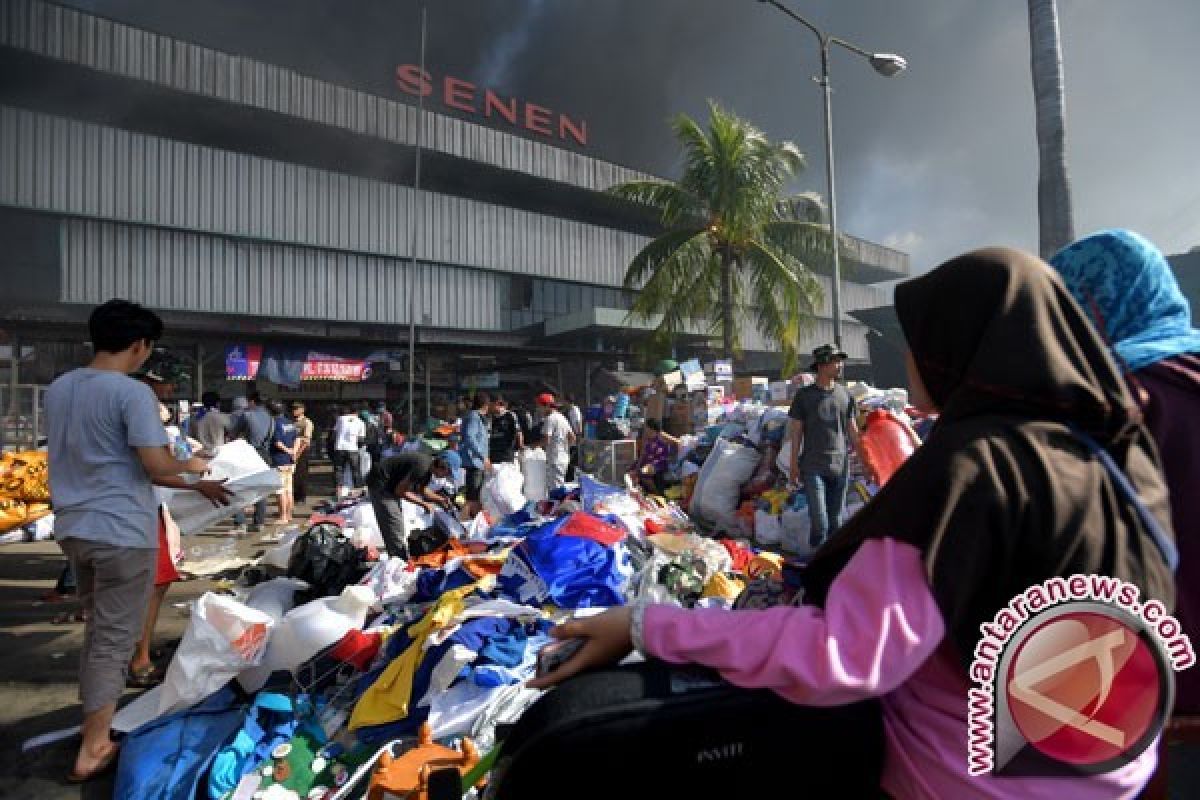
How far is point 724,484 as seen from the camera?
23.2ft

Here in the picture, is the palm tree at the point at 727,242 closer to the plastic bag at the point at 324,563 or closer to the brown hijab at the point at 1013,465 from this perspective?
the plastic bag at the point at 324,563

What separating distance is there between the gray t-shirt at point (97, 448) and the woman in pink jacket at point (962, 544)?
259 cm

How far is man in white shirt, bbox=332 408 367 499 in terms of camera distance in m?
10.7

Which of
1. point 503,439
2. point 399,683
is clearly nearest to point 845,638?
point 399,683

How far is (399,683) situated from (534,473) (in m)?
5.84

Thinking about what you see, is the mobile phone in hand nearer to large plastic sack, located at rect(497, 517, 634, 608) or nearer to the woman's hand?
the woman's hand

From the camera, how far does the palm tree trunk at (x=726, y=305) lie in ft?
48.6

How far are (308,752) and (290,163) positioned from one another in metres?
20.8

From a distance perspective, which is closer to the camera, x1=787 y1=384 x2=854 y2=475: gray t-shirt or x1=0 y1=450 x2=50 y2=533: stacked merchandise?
x1=0 y1=450 x2=50 y2=533: stacked merchandise

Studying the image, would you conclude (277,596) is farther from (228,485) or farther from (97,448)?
(97,448)

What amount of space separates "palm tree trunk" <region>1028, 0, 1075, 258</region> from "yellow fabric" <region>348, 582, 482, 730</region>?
634cm

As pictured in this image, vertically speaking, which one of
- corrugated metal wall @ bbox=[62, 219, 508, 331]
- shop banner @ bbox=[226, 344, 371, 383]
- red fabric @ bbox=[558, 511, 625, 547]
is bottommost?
red fabric @ bbox=[558, 511, 625, 547]

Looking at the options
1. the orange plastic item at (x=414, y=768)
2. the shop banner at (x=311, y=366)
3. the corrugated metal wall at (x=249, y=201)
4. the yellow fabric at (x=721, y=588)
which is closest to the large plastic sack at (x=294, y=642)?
the orange plastic item at (x=414, y=768)

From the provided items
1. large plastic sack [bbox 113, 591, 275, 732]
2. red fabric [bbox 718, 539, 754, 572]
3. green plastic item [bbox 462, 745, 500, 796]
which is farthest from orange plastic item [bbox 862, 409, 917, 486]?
large plastic sack [bbox 113, 591, 275, 732]
